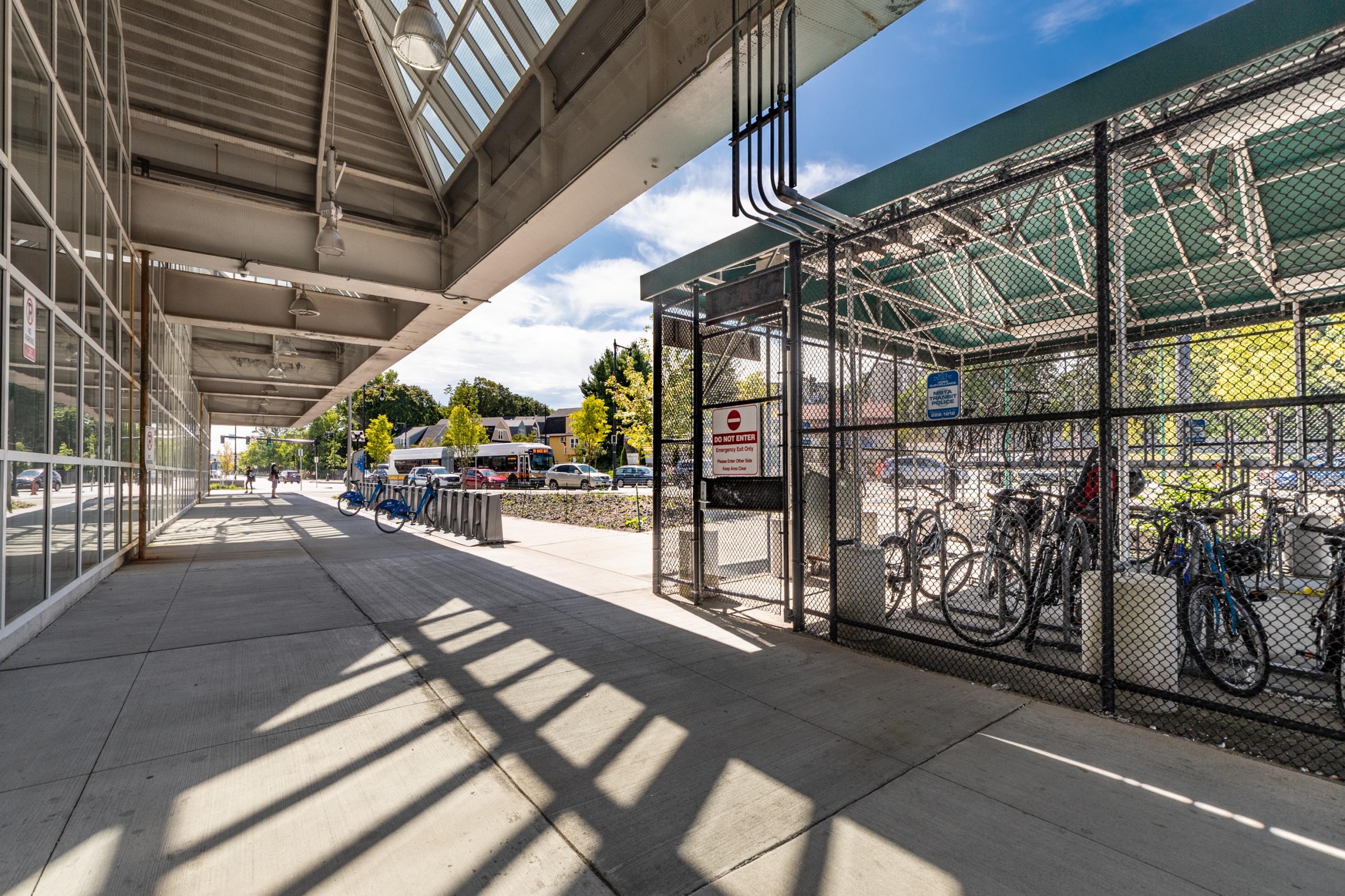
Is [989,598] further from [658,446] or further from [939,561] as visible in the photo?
[658,446]

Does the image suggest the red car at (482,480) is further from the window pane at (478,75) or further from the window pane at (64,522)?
the window pane at (64,522)

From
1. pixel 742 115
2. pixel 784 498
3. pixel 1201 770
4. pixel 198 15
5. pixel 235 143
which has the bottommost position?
pixel 1201 770

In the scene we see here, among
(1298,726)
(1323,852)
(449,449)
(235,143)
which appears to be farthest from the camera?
(449,449)

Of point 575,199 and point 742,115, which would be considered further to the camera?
point 575,199

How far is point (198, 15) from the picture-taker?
7.89 metres

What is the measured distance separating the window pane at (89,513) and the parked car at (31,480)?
983 millimetres

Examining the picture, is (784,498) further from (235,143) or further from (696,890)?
(235,143)

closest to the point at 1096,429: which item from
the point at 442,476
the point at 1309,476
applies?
the point at 1309,476

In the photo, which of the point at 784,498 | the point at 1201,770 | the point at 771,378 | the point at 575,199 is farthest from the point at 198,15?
the point at 1201,770

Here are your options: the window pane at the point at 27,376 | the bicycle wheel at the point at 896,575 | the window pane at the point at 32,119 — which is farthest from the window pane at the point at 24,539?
the bicycle wheel at the point at 896,575

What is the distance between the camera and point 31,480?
5.15 m

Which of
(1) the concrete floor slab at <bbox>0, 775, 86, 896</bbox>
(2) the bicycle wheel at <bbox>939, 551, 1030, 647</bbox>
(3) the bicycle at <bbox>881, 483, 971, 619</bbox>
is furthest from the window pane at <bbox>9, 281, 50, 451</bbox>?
(2) the bicycle wheel at <bbox>939, 551, 1030, 647</bbox>

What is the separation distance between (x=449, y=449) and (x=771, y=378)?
39109 millimetres

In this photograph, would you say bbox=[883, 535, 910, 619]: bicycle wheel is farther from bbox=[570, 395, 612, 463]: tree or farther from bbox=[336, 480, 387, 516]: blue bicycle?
bbox=[570, 395, 612, 463]: tree
